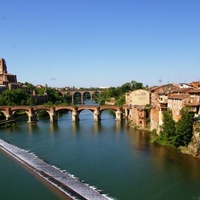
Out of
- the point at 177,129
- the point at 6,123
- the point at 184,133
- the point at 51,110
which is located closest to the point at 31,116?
the point at 51,110

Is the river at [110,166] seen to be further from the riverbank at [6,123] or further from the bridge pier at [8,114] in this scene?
the bridge pier at [8,114]

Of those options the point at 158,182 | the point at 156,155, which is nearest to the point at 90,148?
the point at 156,155

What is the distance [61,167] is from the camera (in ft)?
87.6

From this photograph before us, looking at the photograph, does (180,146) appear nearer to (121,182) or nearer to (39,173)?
(121,182)

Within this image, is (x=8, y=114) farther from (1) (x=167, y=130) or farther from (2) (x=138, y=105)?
(1) (x=167, y=130)

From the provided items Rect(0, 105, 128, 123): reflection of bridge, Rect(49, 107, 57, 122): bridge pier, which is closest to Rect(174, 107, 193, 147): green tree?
Rect(0, 105, 128, 123): reflection of bridge

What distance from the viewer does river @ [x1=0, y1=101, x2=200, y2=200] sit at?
21.2 m

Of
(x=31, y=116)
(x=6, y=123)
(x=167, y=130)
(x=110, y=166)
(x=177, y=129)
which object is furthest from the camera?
(x=31, y=116)

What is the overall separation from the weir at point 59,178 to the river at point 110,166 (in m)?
0.63

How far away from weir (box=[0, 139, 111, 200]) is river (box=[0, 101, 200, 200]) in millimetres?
626

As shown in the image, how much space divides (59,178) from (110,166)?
17.4ft

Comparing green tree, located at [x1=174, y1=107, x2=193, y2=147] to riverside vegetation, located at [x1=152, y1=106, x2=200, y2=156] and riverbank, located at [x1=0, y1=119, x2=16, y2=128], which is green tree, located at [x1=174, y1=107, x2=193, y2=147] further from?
riverbank, located at [x1=0, y1=119, x2=16, y2=128]

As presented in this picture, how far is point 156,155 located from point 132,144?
Answer: 5.77 meters

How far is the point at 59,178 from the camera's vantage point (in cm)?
2330
